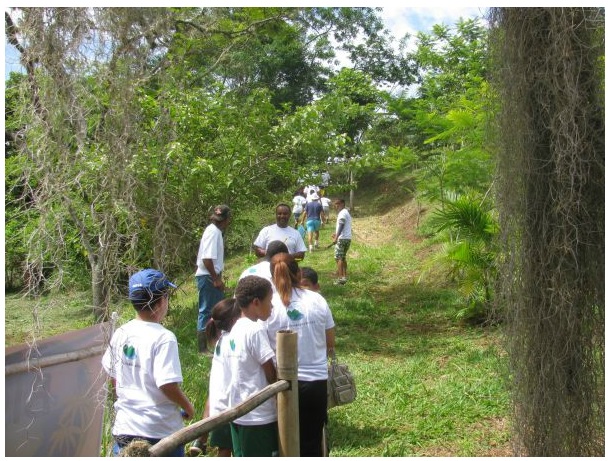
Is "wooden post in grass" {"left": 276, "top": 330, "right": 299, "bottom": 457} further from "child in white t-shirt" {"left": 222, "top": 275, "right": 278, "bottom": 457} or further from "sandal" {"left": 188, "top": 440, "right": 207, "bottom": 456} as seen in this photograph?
"sandal" {"left": 188, "top": 440, "right": 207, "bottom": 456}

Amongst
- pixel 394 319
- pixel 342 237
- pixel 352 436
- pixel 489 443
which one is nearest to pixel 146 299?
pixel 352 436

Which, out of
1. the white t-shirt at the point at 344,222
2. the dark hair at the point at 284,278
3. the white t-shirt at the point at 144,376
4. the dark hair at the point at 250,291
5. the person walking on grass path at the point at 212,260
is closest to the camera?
the white t-shirt at the point at 144,376

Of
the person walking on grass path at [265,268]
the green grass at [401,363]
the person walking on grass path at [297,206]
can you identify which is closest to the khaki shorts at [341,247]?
the green grass at [401,363]

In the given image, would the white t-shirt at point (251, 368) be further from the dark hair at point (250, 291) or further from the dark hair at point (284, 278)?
the dark hair at point (284, 278)

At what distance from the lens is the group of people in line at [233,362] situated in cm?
332

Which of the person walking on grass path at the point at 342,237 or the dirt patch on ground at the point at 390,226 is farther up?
the dirt patch on ground at the point at 390,226

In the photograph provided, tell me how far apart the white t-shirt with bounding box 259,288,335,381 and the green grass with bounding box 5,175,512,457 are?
3.06 feet

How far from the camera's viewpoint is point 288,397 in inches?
141

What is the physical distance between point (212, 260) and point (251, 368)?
393 cm

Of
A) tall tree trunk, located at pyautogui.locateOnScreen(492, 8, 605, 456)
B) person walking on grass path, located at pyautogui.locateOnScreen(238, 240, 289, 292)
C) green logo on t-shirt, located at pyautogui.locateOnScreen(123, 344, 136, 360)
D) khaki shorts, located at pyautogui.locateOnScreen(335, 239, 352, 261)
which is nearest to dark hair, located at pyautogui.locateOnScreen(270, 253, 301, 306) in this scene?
person walking on grass path, located at pyautogui.locateOnScreen(238, 240, 289, 292)

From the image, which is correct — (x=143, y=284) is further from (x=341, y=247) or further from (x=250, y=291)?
(x=341, y=247)

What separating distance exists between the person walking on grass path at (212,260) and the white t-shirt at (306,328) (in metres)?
3.21

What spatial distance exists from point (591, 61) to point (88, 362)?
3139 mm

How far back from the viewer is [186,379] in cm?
641
